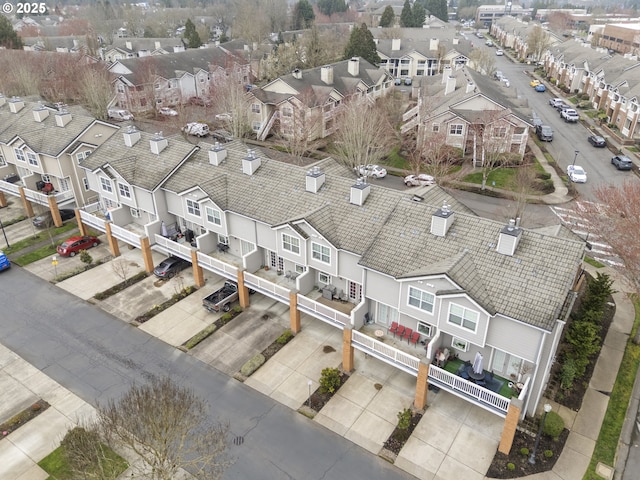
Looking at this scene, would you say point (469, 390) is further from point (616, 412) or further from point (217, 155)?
point (217, 155)

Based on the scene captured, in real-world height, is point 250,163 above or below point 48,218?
above

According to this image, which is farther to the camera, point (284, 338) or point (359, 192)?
point (284, 338)

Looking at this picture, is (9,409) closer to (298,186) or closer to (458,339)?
(298,186)

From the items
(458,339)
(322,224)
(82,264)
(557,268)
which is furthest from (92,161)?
(557,268)

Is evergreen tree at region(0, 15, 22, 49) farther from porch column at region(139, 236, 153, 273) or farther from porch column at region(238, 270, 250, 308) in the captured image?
porch column at region(238, 270, 250, 308)

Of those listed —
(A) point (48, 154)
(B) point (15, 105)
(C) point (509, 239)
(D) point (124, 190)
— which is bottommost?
(D) point (124, 190)

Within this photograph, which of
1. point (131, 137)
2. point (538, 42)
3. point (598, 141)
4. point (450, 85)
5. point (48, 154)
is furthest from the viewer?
point (538, 42)

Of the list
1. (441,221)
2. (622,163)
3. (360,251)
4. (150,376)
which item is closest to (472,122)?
(622,163)
